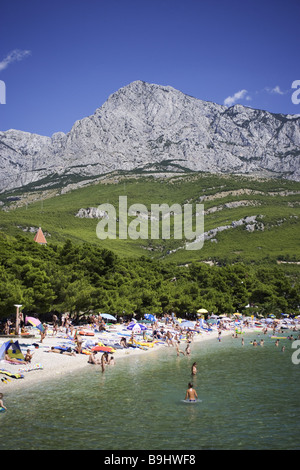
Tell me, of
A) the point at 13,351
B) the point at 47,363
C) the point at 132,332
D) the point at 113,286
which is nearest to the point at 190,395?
the point at 47,363

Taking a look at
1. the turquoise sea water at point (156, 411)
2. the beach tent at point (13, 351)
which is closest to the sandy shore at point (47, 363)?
the beach tent at point (13, 351)

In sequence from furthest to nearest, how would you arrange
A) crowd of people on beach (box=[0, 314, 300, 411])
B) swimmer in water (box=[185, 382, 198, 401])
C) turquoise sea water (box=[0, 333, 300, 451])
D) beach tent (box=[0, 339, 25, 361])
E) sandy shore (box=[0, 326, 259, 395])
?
crowd of people on beach (box=[0, 314, 300, 411]), beach tent (box=[0, 339, 25, 361]), sandy shore (box=[0, 326, 259, 395]), swimmer in water (box=[185, 382, 198, 401]), turquoise sea water (box=[0, 333, 300, 451])

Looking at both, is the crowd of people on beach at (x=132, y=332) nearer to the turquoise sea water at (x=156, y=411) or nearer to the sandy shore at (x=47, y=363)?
the sandy shore at (x=47, y=363)

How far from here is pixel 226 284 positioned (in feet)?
326

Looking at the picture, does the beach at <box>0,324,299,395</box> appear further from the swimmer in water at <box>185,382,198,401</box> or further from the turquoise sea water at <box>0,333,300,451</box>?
the swimmer in water at <box>185,382,198,401</box>

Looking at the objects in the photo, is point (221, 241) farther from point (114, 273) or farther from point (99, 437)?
point (99, 437)

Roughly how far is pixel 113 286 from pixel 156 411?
46.0m

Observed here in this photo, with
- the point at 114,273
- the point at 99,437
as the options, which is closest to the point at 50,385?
the point at 99,437

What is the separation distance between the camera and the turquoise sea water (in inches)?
757

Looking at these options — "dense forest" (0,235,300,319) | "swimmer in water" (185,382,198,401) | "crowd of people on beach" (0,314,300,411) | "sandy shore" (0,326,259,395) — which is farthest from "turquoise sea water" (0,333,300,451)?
"dense forest" (0,235,300,319)

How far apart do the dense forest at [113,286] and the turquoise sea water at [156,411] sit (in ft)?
54.7

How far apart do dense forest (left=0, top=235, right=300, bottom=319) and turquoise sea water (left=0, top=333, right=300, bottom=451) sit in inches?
656

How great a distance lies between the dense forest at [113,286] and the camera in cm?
4988
